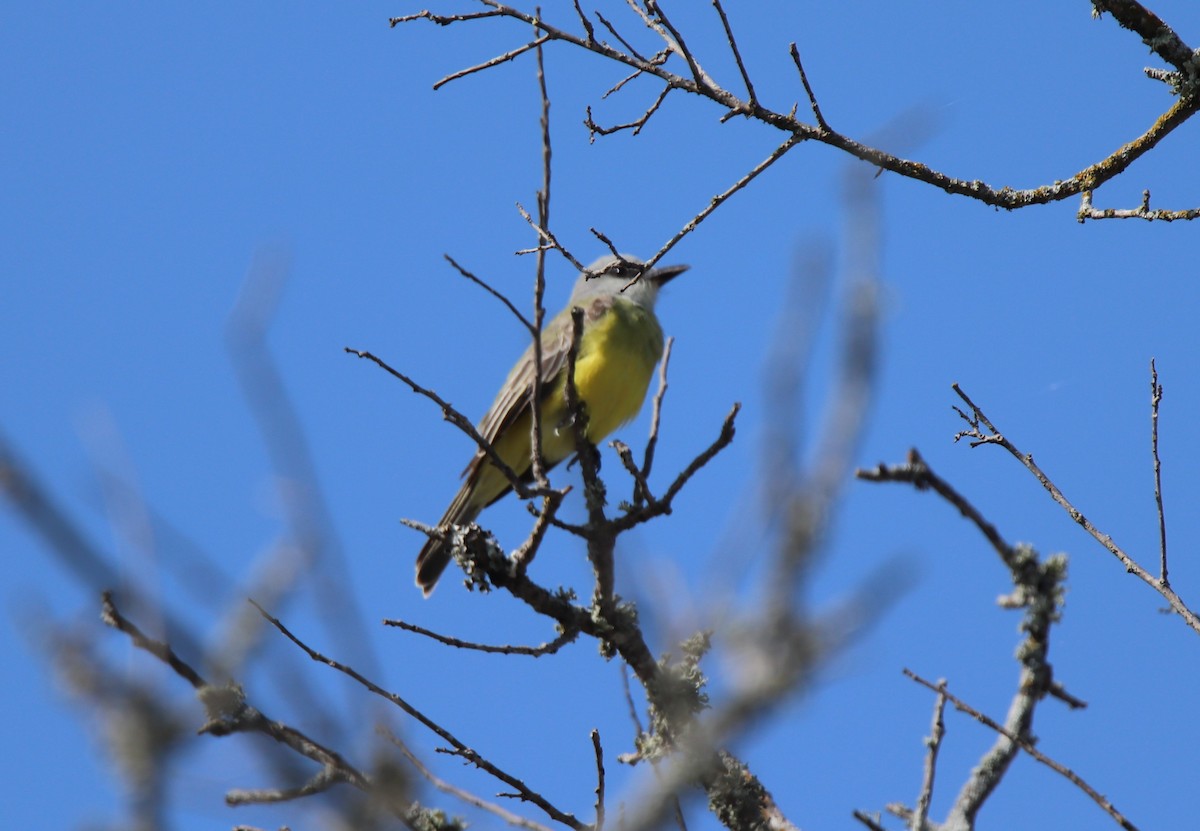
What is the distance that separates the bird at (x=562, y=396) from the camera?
723 cm

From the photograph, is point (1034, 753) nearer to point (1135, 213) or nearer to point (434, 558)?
point (1135, 213)

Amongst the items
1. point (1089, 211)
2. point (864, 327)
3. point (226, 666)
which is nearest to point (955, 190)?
point (1089, 211)

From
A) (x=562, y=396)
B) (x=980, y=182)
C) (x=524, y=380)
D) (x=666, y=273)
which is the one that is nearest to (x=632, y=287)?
(x=666, y=273)

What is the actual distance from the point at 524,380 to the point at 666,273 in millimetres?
1506

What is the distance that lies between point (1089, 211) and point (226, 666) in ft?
8.47

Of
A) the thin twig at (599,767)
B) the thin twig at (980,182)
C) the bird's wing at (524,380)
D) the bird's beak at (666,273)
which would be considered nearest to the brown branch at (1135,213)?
the thin twig at (980,182)

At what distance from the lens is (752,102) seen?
371 centimetres

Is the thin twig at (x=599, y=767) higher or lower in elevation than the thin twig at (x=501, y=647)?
lower

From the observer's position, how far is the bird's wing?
724 cm

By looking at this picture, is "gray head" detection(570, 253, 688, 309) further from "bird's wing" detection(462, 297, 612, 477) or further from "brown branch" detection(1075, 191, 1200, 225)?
"brown branch" detection(1075, 191, 1200, 225)

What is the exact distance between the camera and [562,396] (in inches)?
280

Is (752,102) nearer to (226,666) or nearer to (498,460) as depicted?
(498,460)

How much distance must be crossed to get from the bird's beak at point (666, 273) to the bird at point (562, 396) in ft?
2.05

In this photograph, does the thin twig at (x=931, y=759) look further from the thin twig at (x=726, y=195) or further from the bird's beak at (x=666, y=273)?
the bird's beak at (x=666, y=273)
